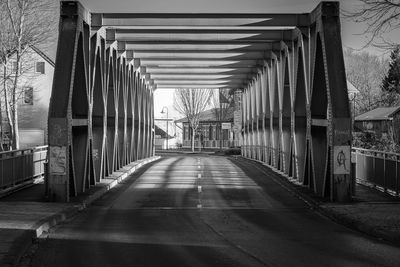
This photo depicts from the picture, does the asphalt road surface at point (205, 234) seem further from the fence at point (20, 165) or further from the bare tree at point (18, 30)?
the bare tree at point (18, 30)

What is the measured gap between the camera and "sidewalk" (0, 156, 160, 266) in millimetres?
9391

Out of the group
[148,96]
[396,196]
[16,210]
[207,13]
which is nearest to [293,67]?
[207,13]

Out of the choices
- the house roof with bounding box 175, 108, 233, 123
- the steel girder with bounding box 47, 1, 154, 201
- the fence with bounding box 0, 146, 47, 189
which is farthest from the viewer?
the house roof with bounding box 175, 108, 233, 123

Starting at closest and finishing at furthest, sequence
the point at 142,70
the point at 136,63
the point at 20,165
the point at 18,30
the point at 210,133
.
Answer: the point at 20,165, the point at 18,30, the point at 136,63, the point at 142,70, the point at 210,133

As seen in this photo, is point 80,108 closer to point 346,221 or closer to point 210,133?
point 346,221

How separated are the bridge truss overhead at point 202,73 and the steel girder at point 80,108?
3 cm

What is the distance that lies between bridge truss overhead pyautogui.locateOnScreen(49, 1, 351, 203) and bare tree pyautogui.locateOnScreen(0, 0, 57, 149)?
599 cm

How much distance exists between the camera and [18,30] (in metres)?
33.2

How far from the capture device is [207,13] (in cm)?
2320

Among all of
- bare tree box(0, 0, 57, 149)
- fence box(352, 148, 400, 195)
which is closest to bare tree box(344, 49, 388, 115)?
bare tree box(0, 0, 57, 149)

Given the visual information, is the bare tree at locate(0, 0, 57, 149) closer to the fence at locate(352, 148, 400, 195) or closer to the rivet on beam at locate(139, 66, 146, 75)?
the rivet on beam at locate(139, 66, 146, 75)

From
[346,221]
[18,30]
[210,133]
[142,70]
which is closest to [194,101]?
[210,133]

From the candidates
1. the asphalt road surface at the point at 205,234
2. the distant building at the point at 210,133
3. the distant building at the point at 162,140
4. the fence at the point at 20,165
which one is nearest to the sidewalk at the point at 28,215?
the asphalt road surface at the point at 205,234

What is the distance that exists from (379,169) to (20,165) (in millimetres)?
→ 11136
